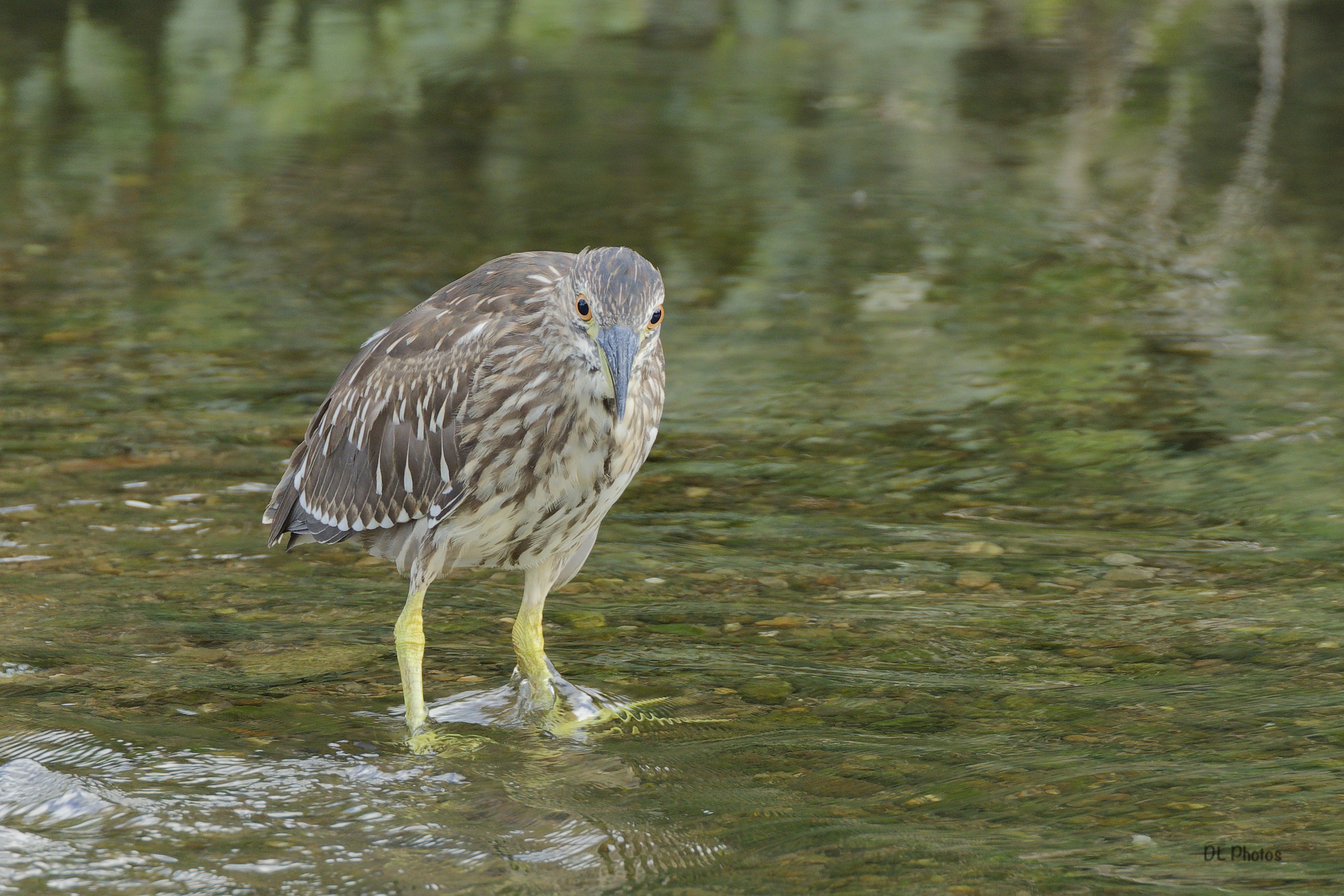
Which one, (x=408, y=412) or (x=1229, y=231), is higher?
(x=408, y=412)

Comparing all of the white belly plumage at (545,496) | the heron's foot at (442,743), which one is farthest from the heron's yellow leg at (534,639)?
the heron's foot at (442,743)

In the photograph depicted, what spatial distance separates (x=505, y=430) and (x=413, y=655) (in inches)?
32.4

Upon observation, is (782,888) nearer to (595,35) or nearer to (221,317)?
(221,317)

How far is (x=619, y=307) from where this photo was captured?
451 cm

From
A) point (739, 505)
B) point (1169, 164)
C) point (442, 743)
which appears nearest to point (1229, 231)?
point (1169, 164)

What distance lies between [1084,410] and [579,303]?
4.53 meters

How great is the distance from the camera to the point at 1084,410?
8414mm

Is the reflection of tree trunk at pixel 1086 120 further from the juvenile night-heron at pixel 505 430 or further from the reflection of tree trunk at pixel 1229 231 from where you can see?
the juvenile night-heron at pixel 505 430

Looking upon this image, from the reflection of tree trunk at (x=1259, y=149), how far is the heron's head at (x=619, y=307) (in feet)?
25.7

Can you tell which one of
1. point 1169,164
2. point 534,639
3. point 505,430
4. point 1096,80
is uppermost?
point 505,430

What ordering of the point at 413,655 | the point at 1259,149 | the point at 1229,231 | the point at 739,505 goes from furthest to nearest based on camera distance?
the point at 1259,149, the point at 1229,231, the point at 739,505, the point at 413,655

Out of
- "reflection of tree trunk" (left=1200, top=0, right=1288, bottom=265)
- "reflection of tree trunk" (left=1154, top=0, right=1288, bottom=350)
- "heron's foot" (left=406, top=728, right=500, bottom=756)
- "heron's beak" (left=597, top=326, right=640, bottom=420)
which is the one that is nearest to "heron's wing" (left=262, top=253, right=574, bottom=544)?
"heron's beak" (left=597, top=326, right=640, bottom=420)

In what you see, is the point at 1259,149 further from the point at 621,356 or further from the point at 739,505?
the point at 621,356
